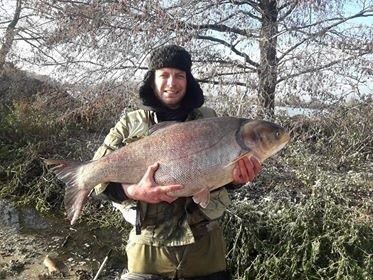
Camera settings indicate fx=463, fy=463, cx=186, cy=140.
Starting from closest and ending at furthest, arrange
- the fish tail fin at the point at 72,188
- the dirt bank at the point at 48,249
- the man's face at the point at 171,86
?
1. the fish tail fin at the point at 72,188
2. the man's face at the point at 171,86
3. the dirt bank at the point at 48,249

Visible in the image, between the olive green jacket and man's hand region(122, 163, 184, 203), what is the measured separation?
0.23 metres

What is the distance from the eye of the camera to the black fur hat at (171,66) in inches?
116

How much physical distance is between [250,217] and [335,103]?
2720 mm

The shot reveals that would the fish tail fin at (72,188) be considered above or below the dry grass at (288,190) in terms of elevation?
above

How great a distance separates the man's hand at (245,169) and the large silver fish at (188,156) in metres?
0.03

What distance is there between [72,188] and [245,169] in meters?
1.02

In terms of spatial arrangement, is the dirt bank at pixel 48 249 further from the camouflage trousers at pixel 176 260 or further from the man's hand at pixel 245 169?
the man's hand at pixel 245 169

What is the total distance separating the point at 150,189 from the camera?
2551mm

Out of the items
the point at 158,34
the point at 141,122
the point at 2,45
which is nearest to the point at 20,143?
the point at 158,34

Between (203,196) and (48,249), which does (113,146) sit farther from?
(48,249)

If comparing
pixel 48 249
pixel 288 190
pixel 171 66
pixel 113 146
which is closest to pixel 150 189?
pixel 113 146

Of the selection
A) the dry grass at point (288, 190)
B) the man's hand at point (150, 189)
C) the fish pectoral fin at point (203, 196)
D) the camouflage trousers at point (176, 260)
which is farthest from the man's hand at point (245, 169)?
the dry grass at point (288, 190)

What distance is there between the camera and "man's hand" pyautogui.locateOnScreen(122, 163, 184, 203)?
255 centimetres

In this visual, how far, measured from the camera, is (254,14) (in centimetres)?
761
